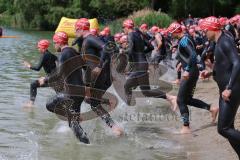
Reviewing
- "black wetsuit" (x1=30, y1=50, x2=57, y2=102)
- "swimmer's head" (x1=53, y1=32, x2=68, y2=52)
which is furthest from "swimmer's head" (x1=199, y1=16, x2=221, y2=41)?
"black wetsuit" (x1=30, y1=50, x2=57, y2=102)

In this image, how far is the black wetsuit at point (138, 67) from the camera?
981 centimetres

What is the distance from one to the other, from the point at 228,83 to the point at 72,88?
8.74ft

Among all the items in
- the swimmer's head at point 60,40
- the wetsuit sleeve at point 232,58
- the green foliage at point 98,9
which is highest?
the wetsuit sleeve at point 232,58

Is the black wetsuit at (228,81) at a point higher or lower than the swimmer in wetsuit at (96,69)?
higher

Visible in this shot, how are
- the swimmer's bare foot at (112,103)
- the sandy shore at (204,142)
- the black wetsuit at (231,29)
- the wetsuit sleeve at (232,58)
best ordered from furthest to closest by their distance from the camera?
the black wetsuit at (231,29) < the swimmer's bare foot at (112,103) < the sandy shore at (204,142) < the wetsuit sleeve at (232,58)

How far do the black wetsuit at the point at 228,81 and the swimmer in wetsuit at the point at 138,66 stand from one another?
3.78m

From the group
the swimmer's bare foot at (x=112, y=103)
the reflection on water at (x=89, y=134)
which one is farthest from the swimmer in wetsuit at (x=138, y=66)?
the reflection on water at (x=89, y=134)

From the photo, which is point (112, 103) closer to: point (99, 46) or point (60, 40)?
point (99, 46)

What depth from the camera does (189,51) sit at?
8438 mm

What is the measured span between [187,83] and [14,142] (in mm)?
3054

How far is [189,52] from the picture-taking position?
27.7 ft

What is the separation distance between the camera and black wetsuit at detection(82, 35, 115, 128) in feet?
27.4

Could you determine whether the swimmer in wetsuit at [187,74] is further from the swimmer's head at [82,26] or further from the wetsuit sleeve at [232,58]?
the wetsuit sleeve at [232,58]

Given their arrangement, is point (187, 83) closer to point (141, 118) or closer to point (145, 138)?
point (145, 138)
